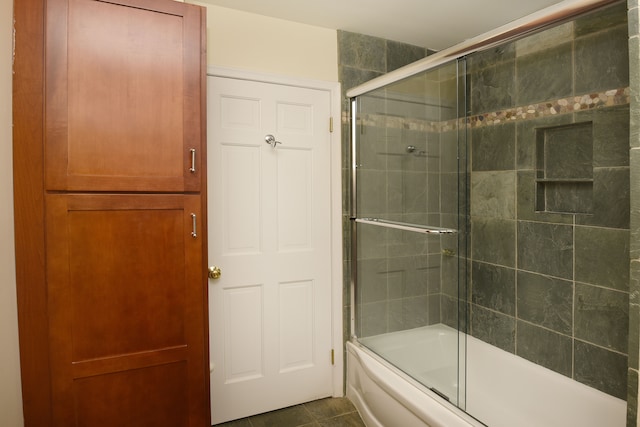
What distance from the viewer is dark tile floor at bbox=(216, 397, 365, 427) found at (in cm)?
222

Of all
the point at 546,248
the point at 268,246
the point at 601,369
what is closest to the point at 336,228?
the point at 268,246

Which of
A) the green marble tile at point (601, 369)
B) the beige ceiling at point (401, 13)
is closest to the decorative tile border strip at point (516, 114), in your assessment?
the beige ceiling at point (401, 13)

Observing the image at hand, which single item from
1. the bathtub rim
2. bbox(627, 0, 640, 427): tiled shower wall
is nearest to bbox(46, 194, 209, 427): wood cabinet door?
the bathtub rim

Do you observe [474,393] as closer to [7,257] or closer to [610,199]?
[610,199]

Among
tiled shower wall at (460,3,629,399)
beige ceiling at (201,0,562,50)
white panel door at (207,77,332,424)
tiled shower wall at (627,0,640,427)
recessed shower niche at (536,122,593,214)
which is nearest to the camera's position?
tiled shower wall at (627,0,640,427)

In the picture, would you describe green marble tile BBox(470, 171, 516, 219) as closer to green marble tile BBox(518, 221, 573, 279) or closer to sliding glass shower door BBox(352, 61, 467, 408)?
green marble tile BBox(518, 221, 573, 279)

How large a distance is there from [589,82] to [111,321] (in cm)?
235

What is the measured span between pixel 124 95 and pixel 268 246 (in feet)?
3.62

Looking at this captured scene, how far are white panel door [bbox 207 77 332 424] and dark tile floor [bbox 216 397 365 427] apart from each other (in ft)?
0.15

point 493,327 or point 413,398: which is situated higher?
point 493,327

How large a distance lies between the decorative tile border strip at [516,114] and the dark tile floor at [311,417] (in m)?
1.66

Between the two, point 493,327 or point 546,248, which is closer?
point 546,248

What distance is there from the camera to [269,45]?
2260 millimetres

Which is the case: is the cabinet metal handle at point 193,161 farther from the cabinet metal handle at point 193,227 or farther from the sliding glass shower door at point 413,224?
the sliding glass shower door at point 413,224
